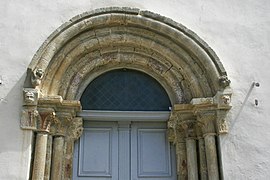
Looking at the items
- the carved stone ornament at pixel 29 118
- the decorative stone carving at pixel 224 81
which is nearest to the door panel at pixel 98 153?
the carved stone ornament at pixel 29 118

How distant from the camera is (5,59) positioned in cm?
466

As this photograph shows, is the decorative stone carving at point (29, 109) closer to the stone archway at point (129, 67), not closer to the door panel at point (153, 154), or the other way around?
the stone archway at point (129, 67)

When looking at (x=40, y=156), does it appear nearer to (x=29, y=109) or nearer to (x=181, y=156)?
(x=29, y=109)

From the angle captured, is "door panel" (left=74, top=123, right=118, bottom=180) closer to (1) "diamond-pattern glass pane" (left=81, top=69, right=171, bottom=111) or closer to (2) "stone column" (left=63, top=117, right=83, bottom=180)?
(2) "stone column" (left=63, top=117, right=83, bottom=180)

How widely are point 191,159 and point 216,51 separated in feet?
4.48

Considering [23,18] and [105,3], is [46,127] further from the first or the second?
[105,3]

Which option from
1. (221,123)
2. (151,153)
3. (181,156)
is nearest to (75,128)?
(151,153)

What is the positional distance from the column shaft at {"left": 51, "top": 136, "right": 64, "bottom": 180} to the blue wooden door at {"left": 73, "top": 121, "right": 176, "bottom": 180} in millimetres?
303

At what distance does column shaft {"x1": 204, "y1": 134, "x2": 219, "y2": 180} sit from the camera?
4.33 m

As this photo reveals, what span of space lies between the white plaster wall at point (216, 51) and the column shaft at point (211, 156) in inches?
4.3

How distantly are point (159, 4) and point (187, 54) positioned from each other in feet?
2.55

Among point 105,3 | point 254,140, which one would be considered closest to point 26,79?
point 105,3

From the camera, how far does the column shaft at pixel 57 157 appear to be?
4414mm

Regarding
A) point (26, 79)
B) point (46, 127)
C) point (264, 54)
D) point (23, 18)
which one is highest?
point (23, 18)
